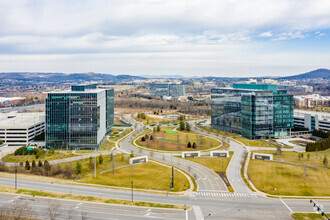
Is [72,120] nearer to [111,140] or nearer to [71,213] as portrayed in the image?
[111,140]

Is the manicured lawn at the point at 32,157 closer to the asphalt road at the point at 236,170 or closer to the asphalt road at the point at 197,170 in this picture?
the asphalt road at the point at 197,170

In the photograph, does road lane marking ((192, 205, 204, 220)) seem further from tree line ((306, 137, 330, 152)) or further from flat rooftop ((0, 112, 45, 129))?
flat rooftop ((0, 112, 45, 129))

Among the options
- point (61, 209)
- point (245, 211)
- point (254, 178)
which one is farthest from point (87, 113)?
point (245, 211)

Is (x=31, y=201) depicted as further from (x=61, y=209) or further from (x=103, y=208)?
(x=103, y=208)

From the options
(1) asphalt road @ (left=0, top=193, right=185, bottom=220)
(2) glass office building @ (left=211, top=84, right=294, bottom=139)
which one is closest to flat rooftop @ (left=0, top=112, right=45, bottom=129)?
(1) asphalt road @ (left=0, top=193, right=185, bottom=220)

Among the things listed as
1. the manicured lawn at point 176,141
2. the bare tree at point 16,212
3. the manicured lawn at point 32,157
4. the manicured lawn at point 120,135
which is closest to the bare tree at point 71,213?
the bare tree at point 16,212
